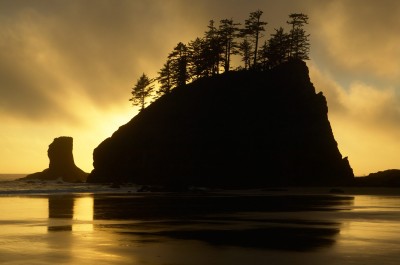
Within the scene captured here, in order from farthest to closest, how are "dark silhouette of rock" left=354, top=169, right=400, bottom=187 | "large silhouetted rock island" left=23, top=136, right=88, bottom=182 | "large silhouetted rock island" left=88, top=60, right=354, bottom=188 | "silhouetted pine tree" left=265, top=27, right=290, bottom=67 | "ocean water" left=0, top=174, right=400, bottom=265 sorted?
1. "large silhouetted rock island" left=23, top=136, right=88, bottom=182
2. "silhouetted pine tree" left=265, top=27, right=290, bottom=67
3. "dark silhouette of rock" left=354, top=169, right=400, bottom=187
4. "large silhouetted rock island" left=88, top=60, right=354, bottom=188
5. "ocean water" left=0, top=174, right=400, bottom=265

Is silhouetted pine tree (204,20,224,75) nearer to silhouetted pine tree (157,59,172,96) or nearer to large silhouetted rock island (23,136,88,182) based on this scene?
Result: silhouetted pine tree (157,59,172,96)

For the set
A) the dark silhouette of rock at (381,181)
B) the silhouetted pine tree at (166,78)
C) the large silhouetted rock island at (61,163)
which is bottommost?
the dark silhouette of rock at (381,181)

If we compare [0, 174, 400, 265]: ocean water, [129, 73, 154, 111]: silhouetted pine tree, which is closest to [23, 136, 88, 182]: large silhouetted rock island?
[129, 73, 154, 111]: silhouetted pine tree

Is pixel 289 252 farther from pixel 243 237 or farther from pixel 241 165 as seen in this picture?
pixel 241 165

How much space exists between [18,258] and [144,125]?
80.9 metres

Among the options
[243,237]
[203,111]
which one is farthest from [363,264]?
[203,111]

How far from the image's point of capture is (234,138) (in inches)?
3310

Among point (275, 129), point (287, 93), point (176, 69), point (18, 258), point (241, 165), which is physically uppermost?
point (176, 69)

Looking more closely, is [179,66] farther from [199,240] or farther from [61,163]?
[199,240]

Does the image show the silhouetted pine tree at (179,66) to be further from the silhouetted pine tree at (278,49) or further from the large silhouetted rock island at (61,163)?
the large silhouetted rock island at (61,163)

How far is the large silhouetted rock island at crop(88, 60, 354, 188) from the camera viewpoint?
266 feet

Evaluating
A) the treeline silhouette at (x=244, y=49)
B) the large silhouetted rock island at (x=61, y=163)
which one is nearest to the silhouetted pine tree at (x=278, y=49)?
the treeline silhouette at (x=244, y=49)

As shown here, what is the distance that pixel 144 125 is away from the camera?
9544 cm

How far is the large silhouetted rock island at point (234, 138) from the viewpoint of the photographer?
8112cm
